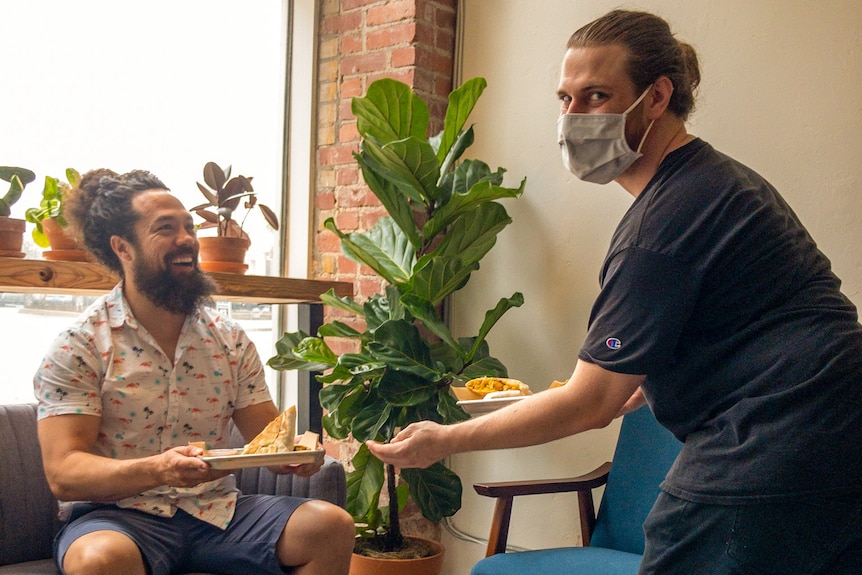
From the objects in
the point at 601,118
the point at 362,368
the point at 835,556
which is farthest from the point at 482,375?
the point at 835,556

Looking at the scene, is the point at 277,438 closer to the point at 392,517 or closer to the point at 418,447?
the point at 418,447

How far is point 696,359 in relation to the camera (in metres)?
1.41

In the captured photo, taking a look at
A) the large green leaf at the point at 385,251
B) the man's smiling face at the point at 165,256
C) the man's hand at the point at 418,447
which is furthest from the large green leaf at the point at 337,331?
the man's hand at the point at 418,447

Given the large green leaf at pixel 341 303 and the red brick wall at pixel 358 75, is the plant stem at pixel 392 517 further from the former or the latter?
the red brick wall at pixel 358 75

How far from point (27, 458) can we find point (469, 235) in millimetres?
1545

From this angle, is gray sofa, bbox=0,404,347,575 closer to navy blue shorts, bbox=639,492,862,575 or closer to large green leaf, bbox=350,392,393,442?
large green leaf, bbox=350,392,393,442

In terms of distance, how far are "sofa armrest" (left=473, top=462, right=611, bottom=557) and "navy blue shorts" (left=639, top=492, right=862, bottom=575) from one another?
3.70ft

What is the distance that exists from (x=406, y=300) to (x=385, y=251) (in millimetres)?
308

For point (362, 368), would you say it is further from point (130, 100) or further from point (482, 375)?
point (130, 100)

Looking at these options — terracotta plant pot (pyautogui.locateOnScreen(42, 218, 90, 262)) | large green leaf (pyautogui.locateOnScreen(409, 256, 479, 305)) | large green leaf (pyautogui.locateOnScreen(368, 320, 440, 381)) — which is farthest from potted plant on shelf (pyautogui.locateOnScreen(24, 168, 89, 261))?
large green leaf (pyautogui.locateOnScreen(409, 256, 479, 305))

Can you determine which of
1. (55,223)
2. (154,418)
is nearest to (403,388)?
(154,418)

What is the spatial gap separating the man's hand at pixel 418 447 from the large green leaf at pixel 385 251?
4.52ft

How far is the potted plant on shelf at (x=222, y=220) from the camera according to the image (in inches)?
116

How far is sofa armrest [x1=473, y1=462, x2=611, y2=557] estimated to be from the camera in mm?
2471
